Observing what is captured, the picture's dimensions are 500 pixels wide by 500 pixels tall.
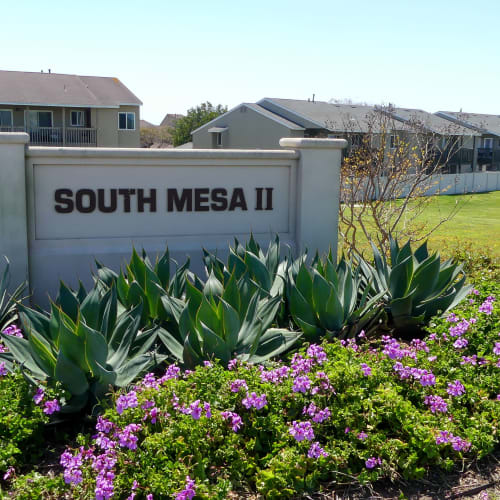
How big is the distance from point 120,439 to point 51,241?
465 centimetres

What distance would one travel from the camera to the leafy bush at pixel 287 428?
13.5 ft

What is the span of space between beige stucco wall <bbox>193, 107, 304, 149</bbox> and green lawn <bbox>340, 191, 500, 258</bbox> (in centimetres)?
1528

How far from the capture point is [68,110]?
47750 millimetres

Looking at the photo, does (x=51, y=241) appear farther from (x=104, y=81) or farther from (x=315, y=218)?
(x=104, y=81)

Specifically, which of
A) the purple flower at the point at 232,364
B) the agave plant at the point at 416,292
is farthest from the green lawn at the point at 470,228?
the purple flower at the point at 232,364

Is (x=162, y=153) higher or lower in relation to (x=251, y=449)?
higher

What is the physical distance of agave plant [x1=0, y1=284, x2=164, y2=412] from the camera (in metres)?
4.79

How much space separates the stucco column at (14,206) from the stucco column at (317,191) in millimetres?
3425

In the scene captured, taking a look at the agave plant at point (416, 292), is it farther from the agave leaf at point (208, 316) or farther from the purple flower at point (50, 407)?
the purple flower at point (50, 407)

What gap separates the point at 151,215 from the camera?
8641 mm

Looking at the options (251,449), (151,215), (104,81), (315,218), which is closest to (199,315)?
(251,449)

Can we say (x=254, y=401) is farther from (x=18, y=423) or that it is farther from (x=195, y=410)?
(x=18, y=423)

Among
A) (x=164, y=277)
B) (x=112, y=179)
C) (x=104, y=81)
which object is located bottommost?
(x=164, y=277)

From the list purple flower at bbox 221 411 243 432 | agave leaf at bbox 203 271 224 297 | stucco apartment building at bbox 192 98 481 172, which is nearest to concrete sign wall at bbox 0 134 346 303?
agave leaf at bbox 203 271 224 297
